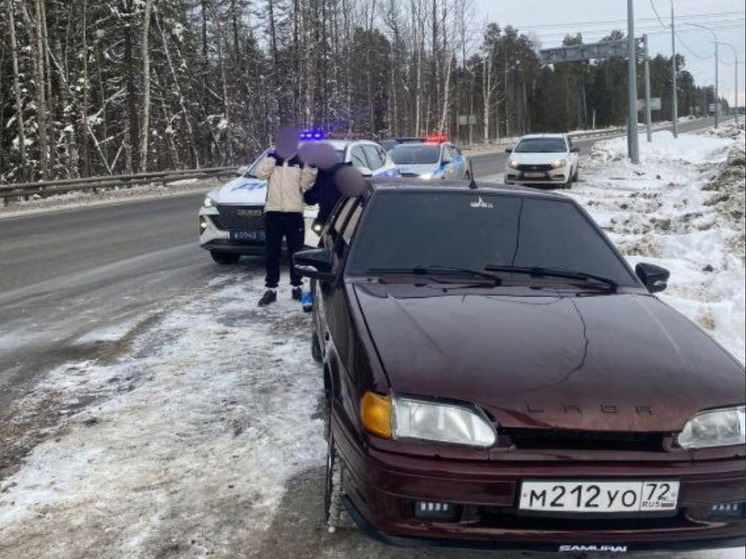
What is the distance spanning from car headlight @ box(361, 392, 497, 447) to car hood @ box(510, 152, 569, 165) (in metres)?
20.2

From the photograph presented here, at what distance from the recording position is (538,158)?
73.5 ft

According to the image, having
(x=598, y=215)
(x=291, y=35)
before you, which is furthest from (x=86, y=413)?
(x=291, y=35)

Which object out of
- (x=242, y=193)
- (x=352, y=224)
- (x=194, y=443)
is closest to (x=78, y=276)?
(x=242, y=193)

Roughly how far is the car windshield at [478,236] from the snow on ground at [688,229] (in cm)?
83

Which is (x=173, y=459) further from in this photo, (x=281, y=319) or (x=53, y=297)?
(x=53, y=297)

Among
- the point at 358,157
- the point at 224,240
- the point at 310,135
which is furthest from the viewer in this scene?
the point at 358,157

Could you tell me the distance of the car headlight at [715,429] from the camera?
2771 millimetres

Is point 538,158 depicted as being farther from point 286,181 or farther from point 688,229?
point 286,181

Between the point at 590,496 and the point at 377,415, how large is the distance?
2.66 feet

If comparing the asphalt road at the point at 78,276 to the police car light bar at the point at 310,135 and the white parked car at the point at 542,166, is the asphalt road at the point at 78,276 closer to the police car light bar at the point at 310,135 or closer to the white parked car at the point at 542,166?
the police car light bar at the point at 310,135

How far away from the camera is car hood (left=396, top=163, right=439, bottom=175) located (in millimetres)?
17422

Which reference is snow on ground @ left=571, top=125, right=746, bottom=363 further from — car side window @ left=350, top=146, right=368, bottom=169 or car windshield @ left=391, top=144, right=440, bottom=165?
car side window @ left=350, top=146, right=368, bottom=169

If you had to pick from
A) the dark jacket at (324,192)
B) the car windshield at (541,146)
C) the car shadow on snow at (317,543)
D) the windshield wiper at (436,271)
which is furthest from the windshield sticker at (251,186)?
the car windshield at (541,146)

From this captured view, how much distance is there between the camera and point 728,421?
9.27 ft
